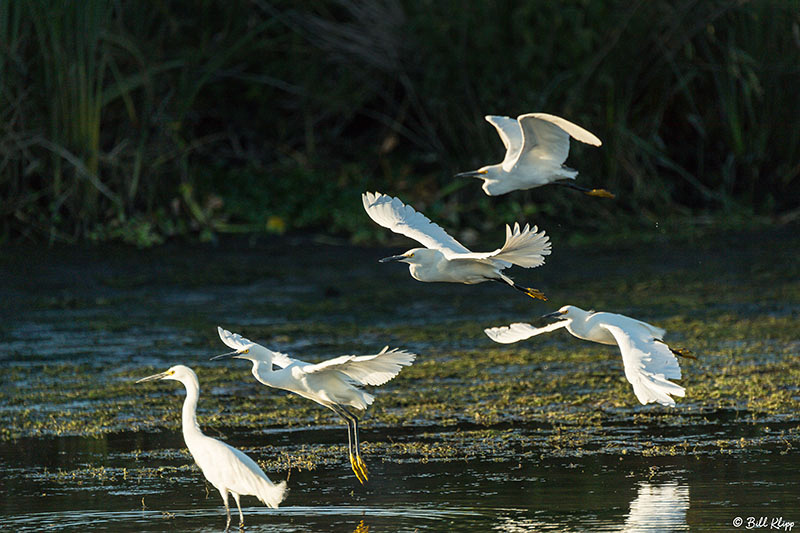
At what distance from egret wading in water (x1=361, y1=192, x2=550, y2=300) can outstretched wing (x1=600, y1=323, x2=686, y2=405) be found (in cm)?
58

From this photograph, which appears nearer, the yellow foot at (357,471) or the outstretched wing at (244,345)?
the yellow foot at (357,471)

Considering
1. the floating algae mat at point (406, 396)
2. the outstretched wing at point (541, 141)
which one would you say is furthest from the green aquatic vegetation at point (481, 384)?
the outstretched wing at point (541, 141)

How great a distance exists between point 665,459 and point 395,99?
10215 millimetres

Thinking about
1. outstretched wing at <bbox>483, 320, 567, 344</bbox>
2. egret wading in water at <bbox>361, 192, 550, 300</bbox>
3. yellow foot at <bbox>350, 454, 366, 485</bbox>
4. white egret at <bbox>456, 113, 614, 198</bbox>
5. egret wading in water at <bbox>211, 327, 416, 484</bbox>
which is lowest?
yellow foot at <bbox>350, 454, 366, 485</bbox>

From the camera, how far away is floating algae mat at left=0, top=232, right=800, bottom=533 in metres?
6.14

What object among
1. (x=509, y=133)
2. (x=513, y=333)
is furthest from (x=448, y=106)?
(x=513, y=333)

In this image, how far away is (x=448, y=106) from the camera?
47.4 feet

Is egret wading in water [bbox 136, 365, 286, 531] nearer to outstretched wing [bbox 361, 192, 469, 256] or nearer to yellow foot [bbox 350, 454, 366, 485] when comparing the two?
yellow foot [bbox 350, 454, 366, 485]

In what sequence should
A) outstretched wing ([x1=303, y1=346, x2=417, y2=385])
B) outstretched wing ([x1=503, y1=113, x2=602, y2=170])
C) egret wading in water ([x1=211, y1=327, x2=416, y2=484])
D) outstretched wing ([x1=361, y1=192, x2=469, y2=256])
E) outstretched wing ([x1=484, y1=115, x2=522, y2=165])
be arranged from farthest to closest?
outstretched wing ([x1=484, y1=115, x2=522, y2=165])
outstretched wing ([x1=503, y1=113, x2=602, y2=170])
outstretched wing ([x1=361, y1=192, x2=469, y2=256])
egret wading in water ([x1=211, y1=327, x2=416, y2=484])
outstretched wing ([x1=303, y1=346, x2=417, y2=385])

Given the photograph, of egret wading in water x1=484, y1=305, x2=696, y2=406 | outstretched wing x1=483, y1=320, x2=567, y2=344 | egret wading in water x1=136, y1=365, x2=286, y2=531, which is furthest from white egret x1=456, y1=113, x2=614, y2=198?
egret wading in water x1=136, y1=365, x2=286, y2=531

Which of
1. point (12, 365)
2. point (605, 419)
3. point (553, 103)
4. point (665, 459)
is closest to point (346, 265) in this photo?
point (553, 103)

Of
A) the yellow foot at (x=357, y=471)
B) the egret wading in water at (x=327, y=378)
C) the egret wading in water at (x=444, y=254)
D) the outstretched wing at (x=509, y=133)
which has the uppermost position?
the outstretched wing at (x=509, y=133)

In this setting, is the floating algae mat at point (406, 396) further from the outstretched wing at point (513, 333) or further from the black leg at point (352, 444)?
the outstretched wing at point (513, 333)

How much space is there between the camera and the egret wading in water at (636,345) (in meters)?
5.78
